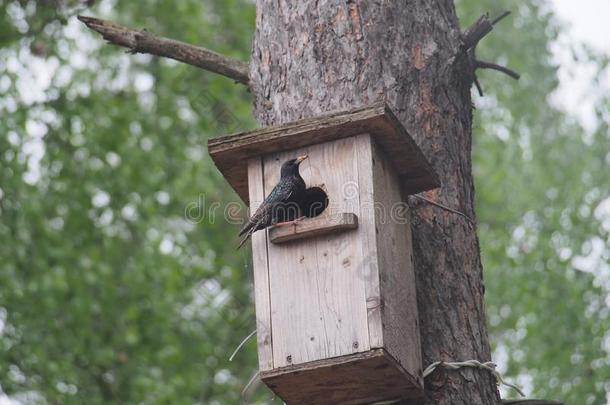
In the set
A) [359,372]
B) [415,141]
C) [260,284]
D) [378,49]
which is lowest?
[359,372]

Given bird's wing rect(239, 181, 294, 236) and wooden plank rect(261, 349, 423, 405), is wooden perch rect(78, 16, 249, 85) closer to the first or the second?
bird's wing rect(239, 181, 294, 236)

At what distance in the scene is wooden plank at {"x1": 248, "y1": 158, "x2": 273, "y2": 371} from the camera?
391 centimetres

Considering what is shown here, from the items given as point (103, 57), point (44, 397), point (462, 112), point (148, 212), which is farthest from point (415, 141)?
point (103, 57)

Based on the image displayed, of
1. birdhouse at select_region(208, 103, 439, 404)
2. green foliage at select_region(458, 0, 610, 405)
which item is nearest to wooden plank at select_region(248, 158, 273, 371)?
birdhouse at select_region(208, 103, 439, 404)

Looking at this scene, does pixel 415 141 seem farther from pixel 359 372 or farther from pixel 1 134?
pixel 1 134

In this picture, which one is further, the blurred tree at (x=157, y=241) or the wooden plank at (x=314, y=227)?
the blurred tree at (x=157, y=241)

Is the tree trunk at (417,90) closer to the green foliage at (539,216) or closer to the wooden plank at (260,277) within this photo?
the wooden plank at (260,277)

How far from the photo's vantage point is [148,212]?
10375mm

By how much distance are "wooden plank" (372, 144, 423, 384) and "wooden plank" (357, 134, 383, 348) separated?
2 cm

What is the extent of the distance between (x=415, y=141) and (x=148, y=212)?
6.31 metres

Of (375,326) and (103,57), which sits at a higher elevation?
(103,57)

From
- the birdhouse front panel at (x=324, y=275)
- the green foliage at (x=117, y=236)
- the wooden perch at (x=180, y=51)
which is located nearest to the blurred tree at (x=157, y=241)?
the green foliage at (x=117, y=236)

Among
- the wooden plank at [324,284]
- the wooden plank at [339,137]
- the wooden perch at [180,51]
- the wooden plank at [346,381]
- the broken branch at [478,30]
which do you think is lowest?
the wooden plank at [346,381]

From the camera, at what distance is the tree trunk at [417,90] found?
4172 millimetres
